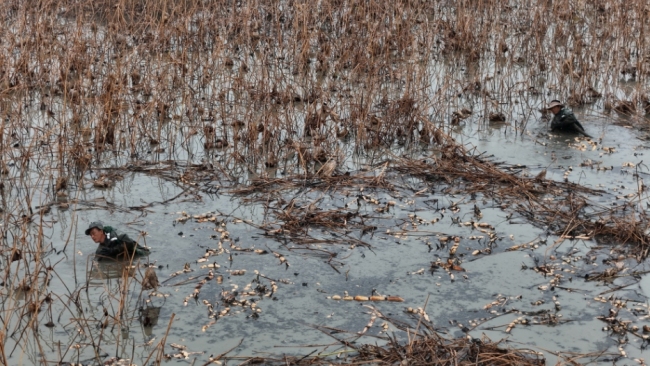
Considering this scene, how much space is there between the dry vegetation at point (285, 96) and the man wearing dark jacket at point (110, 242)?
0.36 m

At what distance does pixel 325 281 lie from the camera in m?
5.87

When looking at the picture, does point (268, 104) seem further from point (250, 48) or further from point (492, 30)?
point (492, 30)

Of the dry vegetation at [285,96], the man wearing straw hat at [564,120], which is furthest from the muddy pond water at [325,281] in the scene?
the man wearing straw hat at [564,120]

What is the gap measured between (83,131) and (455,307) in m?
4.07

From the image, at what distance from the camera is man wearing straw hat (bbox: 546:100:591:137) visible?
870 cm

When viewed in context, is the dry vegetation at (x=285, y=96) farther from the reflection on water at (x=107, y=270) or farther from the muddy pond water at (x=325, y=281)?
the reflection on water at (x=107, y=270)

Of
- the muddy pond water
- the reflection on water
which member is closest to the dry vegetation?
the muddy pond water

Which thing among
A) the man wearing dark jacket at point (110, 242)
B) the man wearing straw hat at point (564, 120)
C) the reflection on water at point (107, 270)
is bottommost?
the reflection on water at point (107, 270)

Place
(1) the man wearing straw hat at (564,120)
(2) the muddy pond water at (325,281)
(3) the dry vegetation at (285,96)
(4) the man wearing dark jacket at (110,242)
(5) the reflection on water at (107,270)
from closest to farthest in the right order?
(2) the muddy pond water at (325,281) < (5) the reflection on water at (107,270) < (4) the man wearing dark jacket at (110,242) < (3) the dry vegetation at (285,96) < (1) the man wearing straw hat at (564,120)

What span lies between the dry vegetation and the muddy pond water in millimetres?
127

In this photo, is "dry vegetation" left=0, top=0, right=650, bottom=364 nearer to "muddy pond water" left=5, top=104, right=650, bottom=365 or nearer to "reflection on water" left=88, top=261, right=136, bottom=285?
"muddy pond water" left=5, top=104, right=650, bottom=365

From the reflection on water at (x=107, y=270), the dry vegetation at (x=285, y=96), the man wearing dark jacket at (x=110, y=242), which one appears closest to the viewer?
the reflection on water at (x=107, y=270)

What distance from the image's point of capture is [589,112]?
9578 millimetres

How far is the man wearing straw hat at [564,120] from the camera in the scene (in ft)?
28.5
